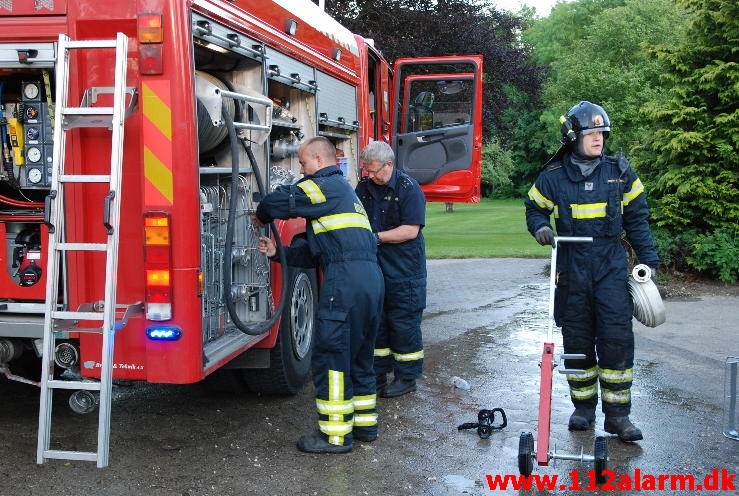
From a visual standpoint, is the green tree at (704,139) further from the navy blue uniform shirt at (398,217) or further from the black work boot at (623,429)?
the black work boot at (623,429)

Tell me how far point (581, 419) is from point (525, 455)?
3.66 ft

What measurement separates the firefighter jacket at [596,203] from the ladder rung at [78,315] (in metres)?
2.50

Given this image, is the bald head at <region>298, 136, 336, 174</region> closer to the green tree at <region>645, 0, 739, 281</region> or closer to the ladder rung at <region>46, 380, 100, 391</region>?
the ladder rung at <region>46, 380, 100, 391</region>

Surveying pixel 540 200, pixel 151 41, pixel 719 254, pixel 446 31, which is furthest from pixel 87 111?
pixel 446 31

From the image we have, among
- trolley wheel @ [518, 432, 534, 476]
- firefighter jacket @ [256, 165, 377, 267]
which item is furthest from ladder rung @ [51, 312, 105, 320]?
trolley wheel @ [518, 432, 534, 476]

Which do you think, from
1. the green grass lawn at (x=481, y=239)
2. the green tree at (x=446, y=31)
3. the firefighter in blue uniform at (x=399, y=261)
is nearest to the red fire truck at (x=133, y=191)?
the firefighter in blue uniform at (x=399, y=261)

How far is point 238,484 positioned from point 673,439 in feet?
8.55

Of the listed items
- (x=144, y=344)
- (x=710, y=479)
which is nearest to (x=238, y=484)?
(x=144, y=344)

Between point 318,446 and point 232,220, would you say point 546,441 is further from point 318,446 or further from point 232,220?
point 232,220

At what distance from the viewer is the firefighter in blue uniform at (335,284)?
190 inches

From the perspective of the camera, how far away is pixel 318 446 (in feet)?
15.8

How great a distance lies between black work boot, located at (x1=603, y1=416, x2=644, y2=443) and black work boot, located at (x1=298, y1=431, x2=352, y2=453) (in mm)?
1553

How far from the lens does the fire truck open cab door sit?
8.98 metres

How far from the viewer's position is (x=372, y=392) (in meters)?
5.10
